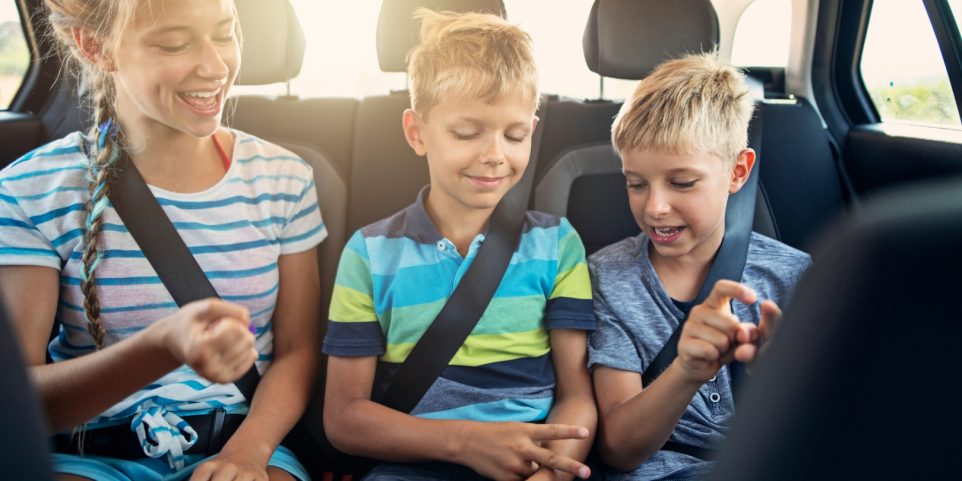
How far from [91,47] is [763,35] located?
2.30 meters

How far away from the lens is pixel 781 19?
9.04 feet

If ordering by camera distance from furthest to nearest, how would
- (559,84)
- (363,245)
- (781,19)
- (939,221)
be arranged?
(559,84) < (781,19) < (363,245) < (939,221)

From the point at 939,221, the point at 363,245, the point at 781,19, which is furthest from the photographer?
the point at 781,19

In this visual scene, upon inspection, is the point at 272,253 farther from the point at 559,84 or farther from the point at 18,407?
the point at 559,84

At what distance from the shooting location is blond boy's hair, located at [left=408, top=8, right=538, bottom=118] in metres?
1.45

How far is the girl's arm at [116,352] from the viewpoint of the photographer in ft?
2.93

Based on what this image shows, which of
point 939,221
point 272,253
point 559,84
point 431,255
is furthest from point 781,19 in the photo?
point 939,221

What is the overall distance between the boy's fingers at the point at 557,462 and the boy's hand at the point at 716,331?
271 millimetres

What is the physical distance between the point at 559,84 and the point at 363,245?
169 cm

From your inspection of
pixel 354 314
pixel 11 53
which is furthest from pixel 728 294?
pixel 11 53

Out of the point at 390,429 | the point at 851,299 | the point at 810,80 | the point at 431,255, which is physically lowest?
the point at 390,429

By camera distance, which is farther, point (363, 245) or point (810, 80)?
point (810, 80)

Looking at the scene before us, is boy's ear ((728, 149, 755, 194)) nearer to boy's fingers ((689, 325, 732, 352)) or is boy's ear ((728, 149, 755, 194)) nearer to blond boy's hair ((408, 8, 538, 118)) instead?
blond boy's hair ((408, 8, 538, 118))

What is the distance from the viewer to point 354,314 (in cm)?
145
